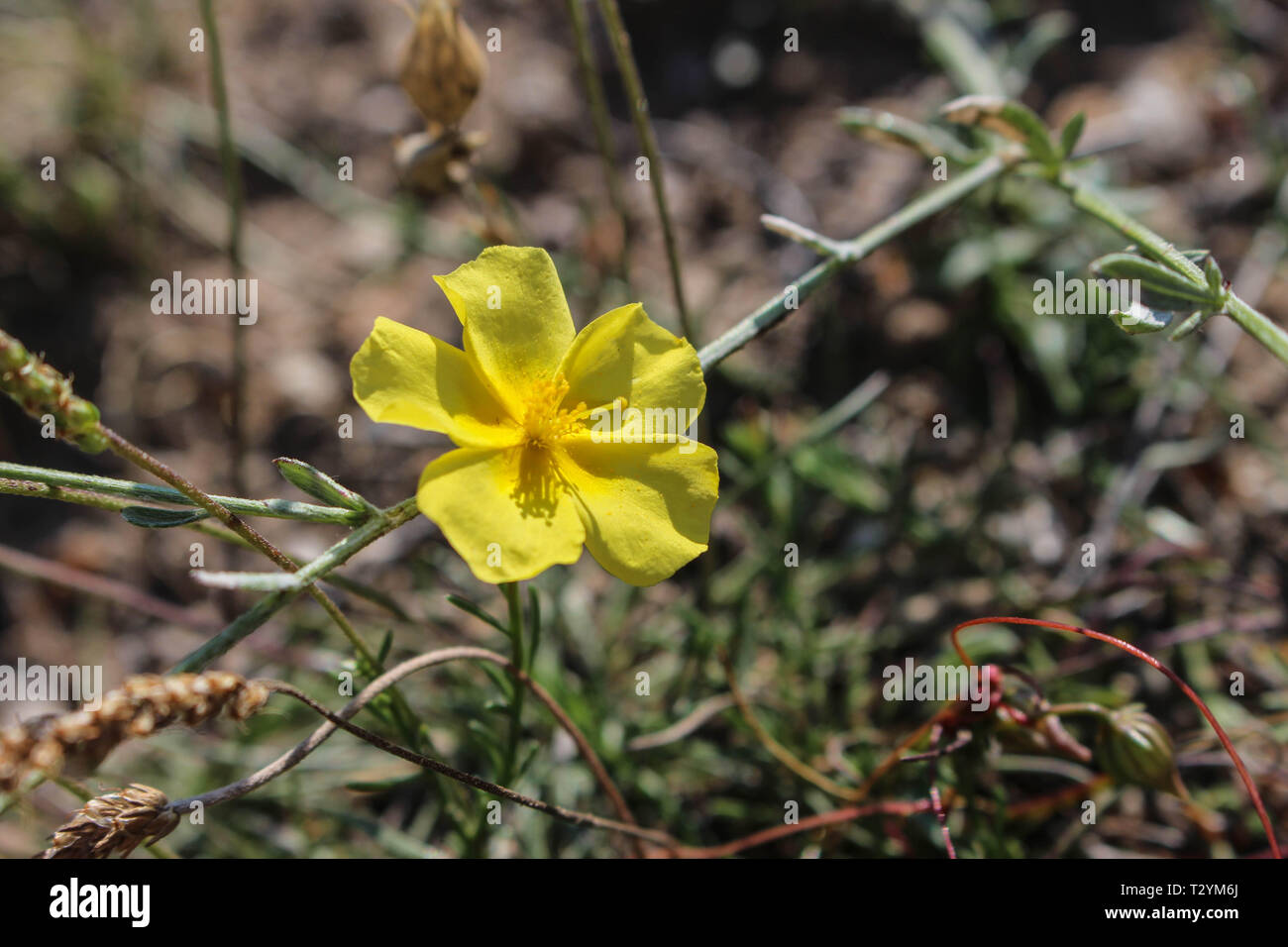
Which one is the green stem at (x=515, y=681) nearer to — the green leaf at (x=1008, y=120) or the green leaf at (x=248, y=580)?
the green leaf at (x=248, y=580)

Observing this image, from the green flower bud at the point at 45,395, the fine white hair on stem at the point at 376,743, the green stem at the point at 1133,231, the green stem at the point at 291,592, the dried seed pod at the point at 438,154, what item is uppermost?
the dried seed pod at the point at 438,154

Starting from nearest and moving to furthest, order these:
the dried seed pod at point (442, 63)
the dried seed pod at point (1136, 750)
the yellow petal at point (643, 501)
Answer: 1. the yellow petal at point (643, 501)
2. the dried seed pod at point (1136, 750)
3. the dried seed pod at point (442, 63)

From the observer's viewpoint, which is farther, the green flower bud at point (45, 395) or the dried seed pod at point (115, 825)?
the dried seed pod at point (115, 825)

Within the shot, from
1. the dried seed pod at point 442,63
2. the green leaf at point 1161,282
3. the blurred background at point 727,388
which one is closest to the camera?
the green leaf at point 1161,282

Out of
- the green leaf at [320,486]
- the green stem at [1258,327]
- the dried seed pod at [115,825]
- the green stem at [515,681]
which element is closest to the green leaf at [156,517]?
the green leaf at [320,486]

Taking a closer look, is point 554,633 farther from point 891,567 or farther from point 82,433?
point 82,433

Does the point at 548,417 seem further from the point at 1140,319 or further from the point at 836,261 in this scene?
the point at 1140,319
